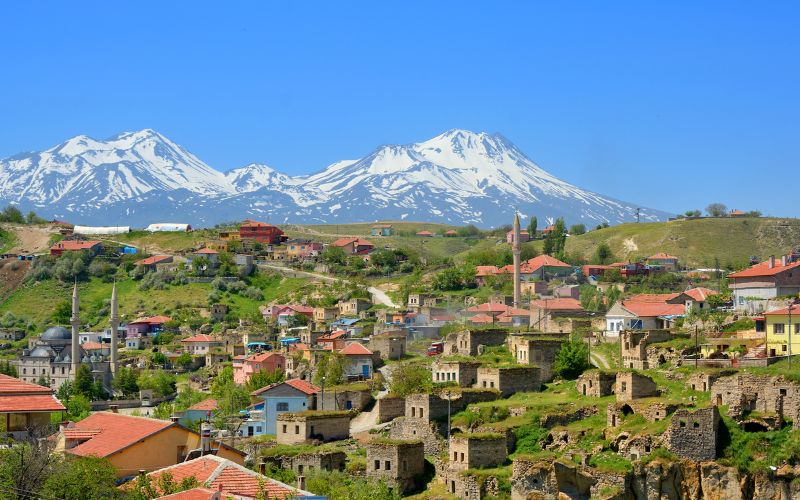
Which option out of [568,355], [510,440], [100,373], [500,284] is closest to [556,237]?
[500,284]

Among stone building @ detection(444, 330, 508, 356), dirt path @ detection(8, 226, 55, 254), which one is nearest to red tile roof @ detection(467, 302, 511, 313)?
stone building @ detection(444, 330, 508, 356)

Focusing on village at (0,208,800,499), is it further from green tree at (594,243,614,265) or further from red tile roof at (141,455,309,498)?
green tree at (594,243,614,265)

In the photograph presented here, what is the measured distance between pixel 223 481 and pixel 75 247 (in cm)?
11124

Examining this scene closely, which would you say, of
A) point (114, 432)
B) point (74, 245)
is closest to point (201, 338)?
point (74, 245)

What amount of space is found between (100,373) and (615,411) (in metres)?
51.6

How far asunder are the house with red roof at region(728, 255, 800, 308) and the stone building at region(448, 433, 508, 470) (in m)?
23.4

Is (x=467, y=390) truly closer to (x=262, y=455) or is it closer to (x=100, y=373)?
(x=262, y=455)

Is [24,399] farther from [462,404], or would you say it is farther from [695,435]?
[695,435]

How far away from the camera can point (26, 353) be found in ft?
A: 304

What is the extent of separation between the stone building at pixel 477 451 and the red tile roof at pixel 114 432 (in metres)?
11.4

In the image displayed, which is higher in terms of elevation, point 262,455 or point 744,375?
point 744,375

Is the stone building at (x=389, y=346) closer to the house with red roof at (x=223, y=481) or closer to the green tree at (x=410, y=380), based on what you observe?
the green tree at (x=410, y=380)

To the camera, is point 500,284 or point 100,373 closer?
point 100,373

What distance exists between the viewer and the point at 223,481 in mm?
26906
